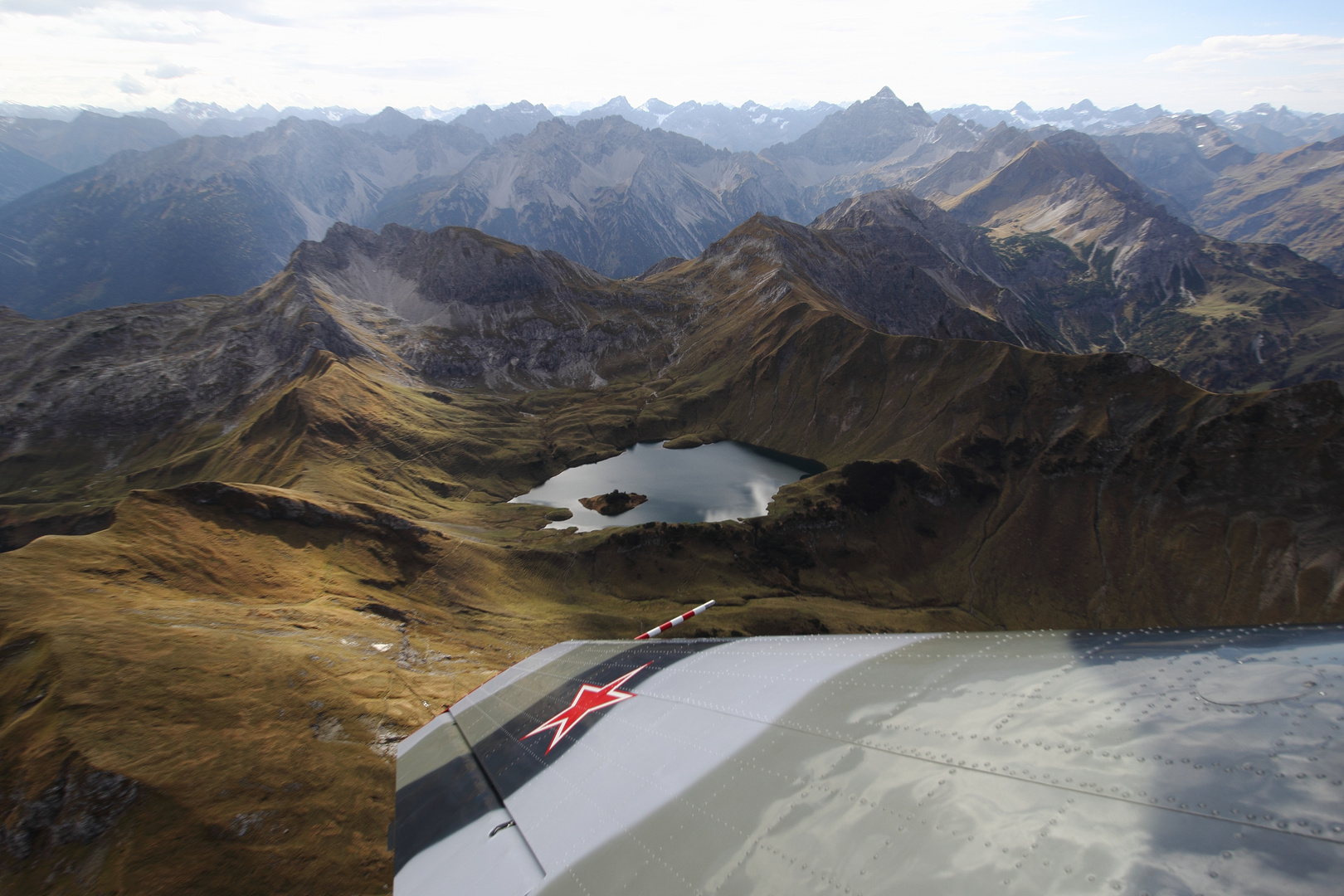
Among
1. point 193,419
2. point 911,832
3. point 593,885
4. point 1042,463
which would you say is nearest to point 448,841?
point 593,885

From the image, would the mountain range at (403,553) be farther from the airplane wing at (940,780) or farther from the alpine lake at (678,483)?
the airplane wing at (940,780)

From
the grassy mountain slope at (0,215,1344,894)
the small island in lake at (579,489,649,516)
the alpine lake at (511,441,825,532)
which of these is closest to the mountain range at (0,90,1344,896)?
the grassy mountain slope at (0,215,1344,894)

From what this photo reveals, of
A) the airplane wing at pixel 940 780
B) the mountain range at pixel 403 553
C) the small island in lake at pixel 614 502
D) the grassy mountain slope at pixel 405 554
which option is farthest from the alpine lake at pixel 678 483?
the airplane wing at pixel 940 780

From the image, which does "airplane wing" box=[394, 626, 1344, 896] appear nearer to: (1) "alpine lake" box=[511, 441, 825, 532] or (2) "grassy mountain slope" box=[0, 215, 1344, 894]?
(2) "grassy mountain slope" box=[0, 215, 1344, 894]

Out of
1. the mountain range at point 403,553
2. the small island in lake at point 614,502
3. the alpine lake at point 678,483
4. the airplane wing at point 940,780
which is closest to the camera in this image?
the airplane wing at point 940,780

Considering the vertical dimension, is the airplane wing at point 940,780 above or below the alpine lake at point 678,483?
above
